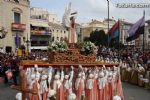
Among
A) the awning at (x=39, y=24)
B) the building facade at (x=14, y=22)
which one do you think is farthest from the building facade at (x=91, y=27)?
the building facade at (x=14, y=22)

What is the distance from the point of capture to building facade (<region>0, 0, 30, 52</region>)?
51.8 m

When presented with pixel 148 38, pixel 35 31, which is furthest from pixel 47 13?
pixel 148 38

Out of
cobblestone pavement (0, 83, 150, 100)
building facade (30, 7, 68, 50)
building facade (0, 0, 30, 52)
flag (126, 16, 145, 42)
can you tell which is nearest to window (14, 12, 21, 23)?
building facade (0, 0, 30, 52)

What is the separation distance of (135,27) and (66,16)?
13747mm

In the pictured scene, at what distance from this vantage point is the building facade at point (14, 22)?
2040 inches

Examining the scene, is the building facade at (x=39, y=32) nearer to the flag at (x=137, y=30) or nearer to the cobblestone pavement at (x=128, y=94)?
the flag at (x=137, y=30)

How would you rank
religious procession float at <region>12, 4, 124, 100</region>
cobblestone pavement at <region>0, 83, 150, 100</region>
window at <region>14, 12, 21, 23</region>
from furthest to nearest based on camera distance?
window at <region>14, 12, 21, 23</region>, cobblestone pavement at <region>0, 83, 150, 100</region>, religious procession float at <region>12, 4, 124, 100</region>

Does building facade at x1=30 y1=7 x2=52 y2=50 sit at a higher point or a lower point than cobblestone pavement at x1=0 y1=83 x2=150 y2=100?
higher

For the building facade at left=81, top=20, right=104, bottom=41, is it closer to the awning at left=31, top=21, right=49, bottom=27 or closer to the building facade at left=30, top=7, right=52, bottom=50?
the building facade at left=30, top=7, right=52, bottom=50

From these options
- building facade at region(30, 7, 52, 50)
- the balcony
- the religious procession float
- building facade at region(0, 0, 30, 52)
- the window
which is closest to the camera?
the religious procession float

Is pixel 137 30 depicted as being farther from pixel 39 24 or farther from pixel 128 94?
pixel 39 24

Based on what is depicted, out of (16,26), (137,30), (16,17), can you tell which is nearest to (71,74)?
(137,30)

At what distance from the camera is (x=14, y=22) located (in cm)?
5381

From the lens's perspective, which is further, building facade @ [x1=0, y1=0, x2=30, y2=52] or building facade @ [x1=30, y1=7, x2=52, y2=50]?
building facade @ [x1=30, y1=7, x2=52, y2=50]
